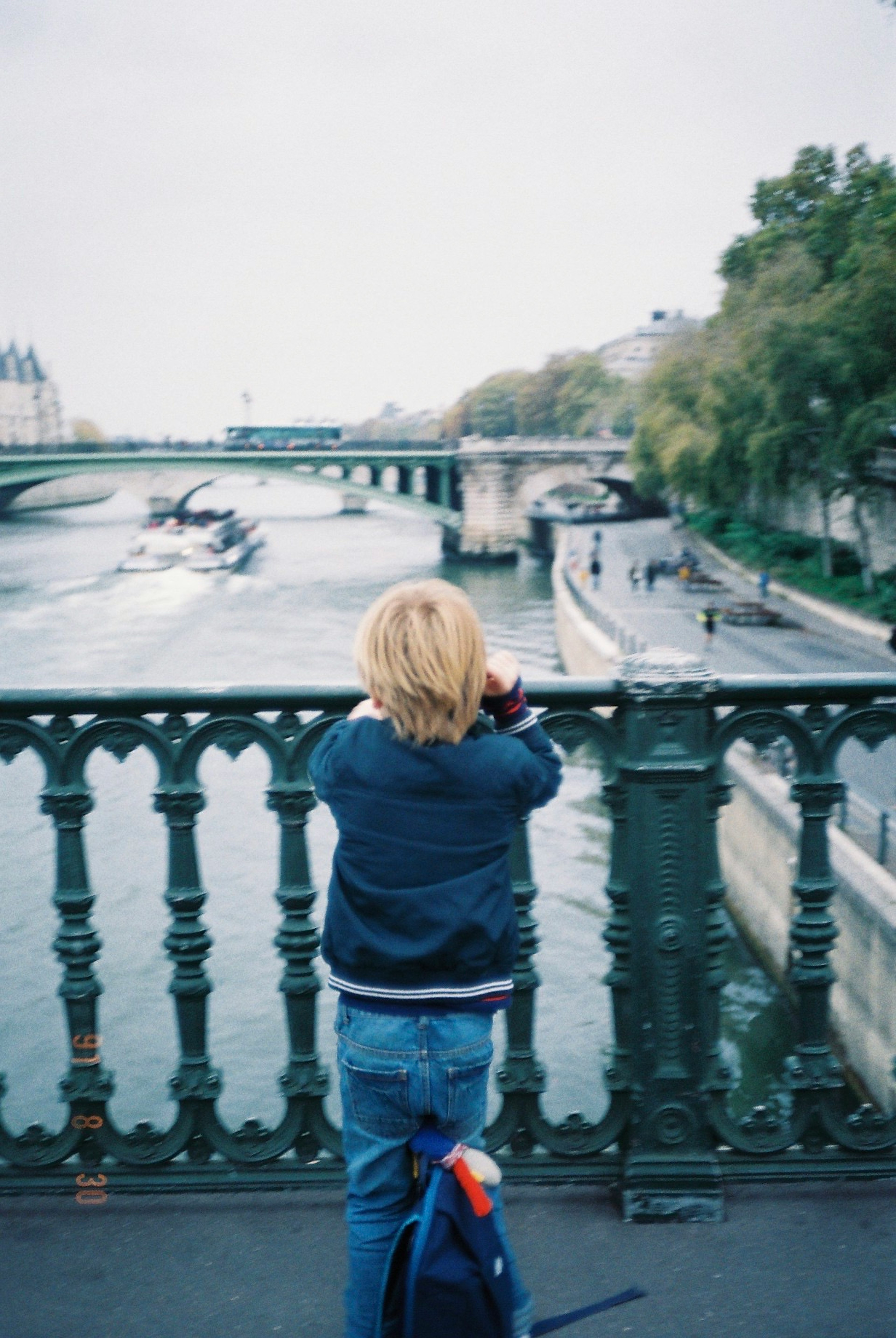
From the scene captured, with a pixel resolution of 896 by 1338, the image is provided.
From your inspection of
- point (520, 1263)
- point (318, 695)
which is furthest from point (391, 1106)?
point (318, 695)

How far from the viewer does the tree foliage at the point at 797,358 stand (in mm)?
25594

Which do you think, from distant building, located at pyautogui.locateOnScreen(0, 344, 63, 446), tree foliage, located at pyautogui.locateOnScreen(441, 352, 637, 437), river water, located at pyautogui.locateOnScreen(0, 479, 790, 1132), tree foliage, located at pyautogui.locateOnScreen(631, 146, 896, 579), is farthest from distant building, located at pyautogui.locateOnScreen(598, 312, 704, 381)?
river water, located at pyautogui.locateOnScreen(0, 479, 790, 1132)

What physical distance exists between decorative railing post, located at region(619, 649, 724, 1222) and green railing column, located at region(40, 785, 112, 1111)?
1046 mm

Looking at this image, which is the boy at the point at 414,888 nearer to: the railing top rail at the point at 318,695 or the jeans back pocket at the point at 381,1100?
the jeans back pocket at the point at 381,1100

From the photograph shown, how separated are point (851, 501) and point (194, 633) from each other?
17627 mm

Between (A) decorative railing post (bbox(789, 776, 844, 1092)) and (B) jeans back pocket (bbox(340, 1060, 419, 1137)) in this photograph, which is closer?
(B) jeans back pocket (bbox(340, 1060, 419, 1137))

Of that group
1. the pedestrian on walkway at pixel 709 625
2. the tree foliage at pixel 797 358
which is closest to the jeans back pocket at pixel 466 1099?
the pedestrian on walkway at pixel 709 625

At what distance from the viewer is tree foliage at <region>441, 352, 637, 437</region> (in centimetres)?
8219

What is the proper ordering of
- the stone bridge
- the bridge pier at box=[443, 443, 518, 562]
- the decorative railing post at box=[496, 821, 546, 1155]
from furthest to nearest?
1. the bridge pier at box=[443, 443, 518, 562]
2. the stone bridge
3. the decorative railing post at box=[496, 821, 546, 1155]

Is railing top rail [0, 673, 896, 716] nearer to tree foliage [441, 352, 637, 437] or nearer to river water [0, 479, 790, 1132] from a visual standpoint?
river water [0, 479, 790, 1132]

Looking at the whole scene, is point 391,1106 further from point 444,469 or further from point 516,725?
point 444,469

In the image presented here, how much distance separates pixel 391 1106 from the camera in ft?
6.28

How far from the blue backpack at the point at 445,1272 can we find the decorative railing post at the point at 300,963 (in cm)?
Answer: 69

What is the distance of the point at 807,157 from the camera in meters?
38.5
